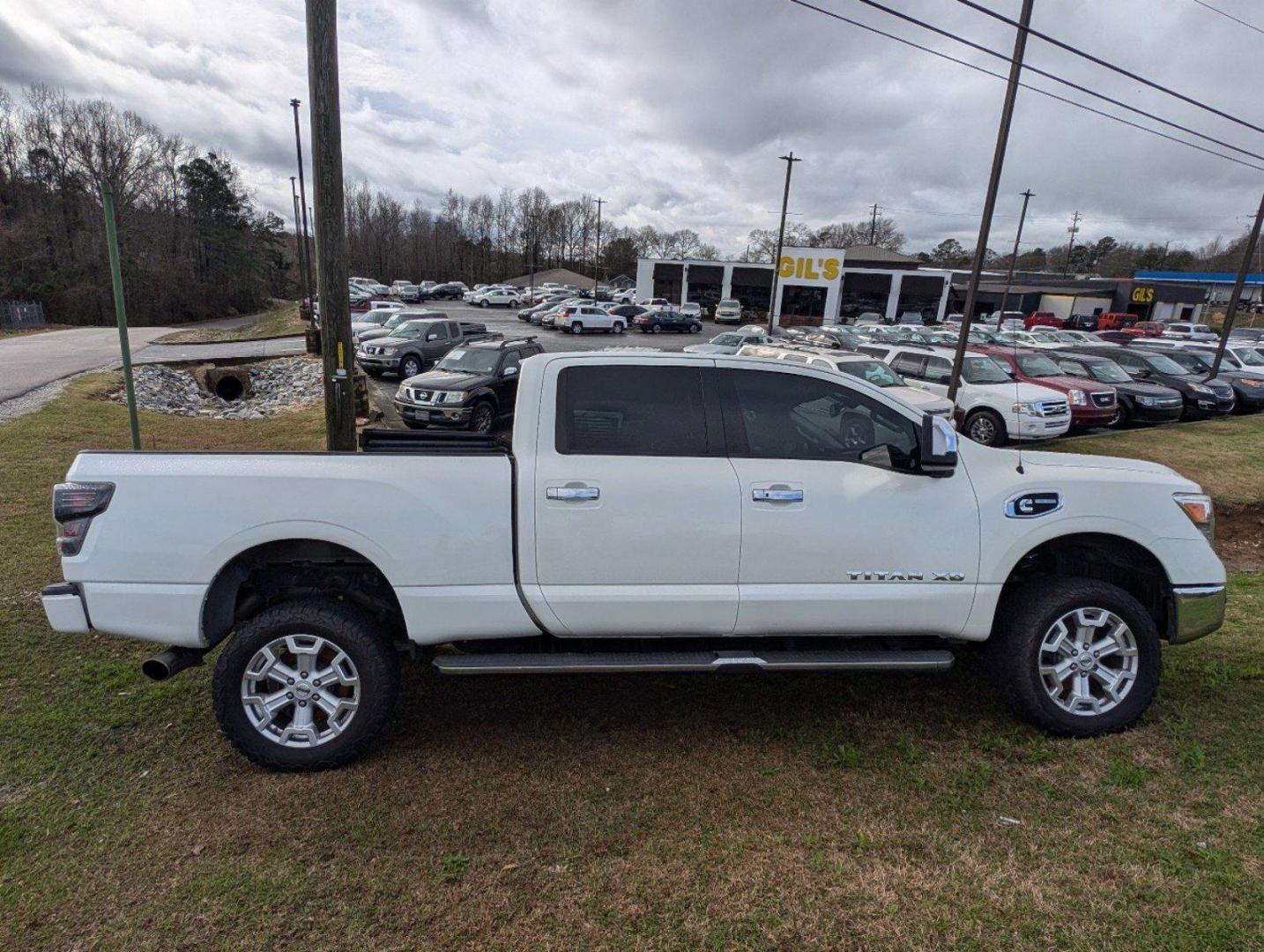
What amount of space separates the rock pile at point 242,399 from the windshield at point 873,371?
11946mm

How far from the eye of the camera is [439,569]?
10.7 feet

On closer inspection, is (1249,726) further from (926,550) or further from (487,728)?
(487,728)

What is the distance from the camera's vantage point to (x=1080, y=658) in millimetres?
3617

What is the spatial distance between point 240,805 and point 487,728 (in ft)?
3.73

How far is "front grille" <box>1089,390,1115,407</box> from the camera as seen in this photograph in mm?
14203

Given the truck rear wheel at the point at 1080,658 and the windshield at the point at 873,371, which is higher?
the windshield at the point at 873,371

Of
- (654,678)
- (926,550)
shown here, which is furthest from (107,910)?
(926,550)

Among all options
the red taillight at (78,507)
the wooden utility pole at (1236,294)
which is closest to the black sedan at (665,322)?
the wooden utility pole at (1236,294)

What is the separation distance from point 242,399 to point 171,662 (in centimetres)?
1769

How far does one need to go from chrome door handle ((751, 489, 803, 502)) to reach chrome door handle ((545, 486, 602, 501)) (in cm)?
74

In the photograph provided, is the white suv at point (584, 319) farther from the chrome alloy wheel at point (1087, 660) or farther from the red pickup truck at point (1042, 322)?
the chrome alloy wheel at point (1087, 660)

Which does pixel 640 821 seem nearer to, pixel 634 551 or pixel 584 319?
pixel 634 551

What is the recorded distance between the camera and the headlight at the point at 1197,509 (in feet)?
12.2

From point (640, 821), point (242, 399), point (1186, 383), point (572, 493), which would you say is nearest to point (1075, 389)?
point (1186, 383)
